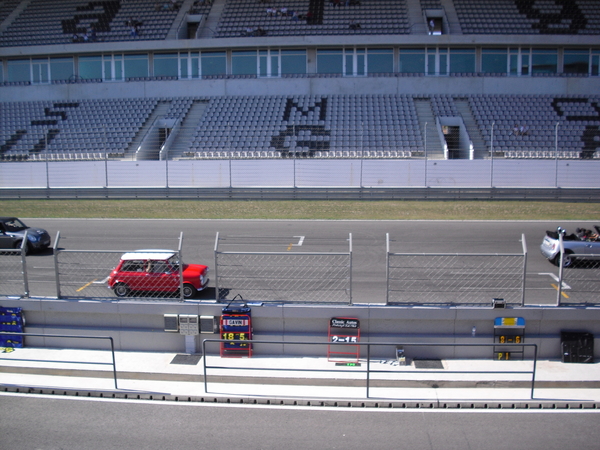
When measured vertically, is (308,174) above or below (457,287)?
above

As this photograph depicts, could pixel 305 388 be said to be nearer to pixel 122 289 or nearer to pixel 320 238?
pixel 122 289

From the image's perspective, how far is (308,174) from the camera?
28906 mm

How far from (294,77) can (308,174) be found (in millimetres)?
14342

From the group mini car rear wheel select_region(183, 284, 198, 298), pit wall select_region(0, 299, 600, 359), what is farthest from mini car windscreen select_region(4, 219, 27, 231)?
mini car rear wheel select_region(183, 284, 198, 298)

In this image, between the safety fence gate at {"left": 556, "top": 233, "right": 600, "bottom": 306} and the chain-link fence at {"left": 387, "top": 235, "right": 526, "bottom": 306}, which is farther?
the chain-link fence at {"left": 387, "top": 235, "right": 526, "bottom": 306}

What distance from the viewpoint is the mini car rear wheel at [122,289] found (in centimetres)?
1070

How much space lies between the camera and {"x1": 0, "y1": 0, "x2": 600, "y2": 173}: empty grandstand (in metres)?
33.5

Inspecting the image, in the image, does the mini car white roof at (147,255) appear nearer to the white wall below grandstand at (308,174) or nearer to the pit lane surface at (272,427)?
the pit lane surface at (272,427)

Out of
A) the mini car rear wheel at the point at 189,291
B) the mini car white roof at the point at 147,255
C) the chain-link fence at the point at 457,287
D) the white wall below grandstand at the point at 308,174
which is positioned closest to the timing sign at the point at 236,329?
the mini car rear wheel at the point at 189,291

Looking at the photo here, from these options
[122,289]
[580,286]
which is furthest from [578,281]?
[122,289]

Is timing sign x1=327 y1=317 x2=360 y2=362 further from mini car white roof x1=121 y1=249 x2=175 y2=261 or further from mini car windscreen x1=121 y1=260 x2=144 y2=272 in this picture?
mini car windscreen x1=121 y1=260 x2=144 y2=272

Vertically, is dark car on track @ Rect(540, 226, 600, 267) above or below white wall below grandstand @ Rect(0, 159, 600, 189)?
below

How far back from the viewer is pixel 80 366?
30.9ft

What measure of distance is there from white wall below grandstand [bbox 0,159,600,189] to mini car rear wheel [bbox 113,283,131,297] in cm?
1831
